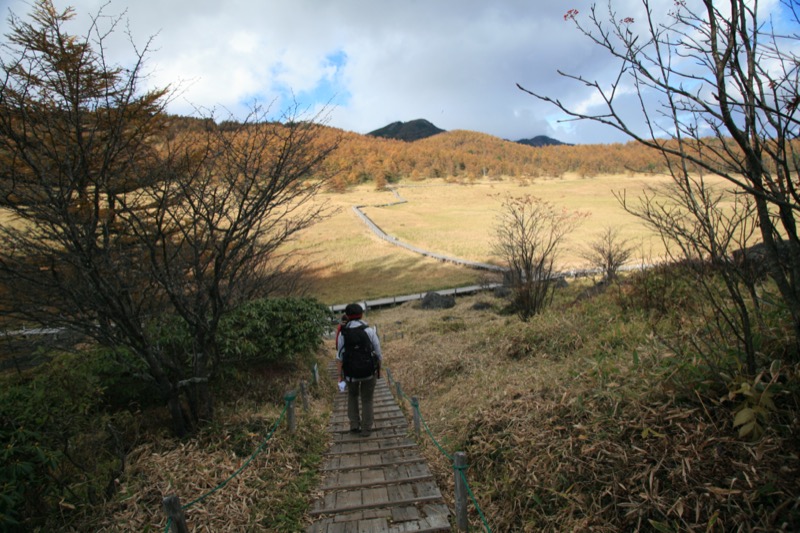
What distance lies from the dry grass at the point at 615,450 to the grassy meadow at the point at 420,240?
664 centimetres

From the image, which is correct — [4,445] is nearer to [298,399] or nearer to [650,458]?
[298,399]

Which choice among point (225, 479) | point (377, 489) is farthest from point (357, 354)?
point (225, 479)

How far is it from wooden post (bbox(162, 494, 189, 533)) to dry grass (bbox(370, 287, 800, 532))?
2366 mm

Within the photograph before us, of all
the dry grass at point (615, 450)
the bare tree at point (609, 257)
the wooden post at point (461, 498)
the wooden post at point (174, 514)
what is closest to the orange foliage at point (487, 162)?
the bare tree at point (609, 257)

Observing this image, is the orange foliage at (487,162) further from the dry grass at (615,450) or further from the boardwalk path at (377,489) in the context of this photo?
the dry grass at (615,450)

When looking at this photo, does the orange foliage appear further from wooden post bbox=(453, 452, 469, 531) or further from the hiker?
wooden post bbox=(453, 452, 469, 531)

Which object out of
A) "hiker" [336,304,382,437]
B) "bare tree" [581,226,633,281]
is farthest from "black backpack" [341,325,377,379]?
"bare tree" [581,226,633,281]

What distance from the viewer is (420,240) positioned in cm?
4062

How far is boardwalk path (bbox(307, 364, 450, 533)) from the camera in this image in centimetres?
349

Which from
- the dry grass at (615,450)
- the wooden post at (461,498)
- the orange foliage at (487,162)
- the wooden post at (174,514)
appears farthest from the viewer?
the orange foliage at (487,162)

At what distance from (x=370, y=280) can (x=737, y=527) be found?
27540 millimetres

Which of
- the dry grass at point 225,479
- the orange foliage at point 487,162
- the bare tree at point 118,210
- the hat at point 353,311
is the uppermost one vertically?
the orange foliage at point 487,162

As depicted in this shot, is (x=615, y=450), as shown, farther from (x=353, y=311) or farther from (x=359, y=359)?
(x=353, y=311)

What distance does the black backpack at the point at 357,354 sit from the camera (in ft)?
17.1
